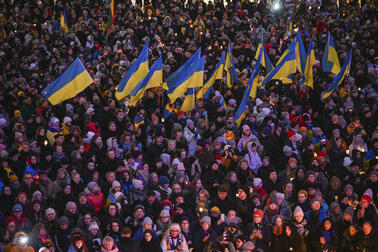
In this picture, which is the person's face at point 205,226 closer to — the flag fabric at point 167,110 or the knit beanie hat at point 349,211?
the knit beanie hat at point 349,211

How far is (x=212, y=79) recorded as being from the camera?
43.9 feet

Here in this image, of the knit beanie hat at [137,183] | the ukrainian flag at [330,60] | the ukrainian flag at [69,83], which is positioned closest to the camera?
Answer: the knit beanie hat at [137,183]

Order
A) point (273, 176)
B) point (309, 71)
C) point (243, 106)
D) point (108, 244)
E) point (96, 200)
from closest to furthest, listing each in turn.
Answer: point (108, 244) → point (96, 200) → point (273, 176) → point (243, 106) → point (309, 71)

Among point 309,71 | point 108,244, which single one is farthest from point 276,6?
point 108,244

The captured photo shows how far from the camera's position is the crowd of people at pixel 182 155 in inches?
352

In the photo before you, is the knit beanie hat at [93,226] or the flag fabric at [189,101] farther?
the flag fabric at [189,101]

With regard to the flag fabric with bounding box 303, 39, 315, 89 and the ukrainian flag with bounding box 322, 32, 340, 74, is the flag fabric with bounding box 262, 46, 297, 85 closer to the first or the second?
the flag fabric with bounding box 303, 39, 315, 89

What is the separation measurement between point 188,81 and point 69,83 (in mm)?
2297

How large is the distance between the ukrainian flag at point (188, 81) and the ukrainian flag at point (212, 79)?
626mm

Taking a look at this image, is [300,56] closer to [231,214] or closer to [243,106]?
[243,106]

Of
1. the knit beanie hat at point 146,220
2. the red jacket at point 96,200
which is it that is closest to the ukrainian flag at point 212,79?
the red jacket at point 96,200

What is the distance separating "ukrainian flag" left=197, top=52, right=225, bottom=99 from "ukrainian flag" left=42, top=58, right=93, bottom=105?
8.37 feet

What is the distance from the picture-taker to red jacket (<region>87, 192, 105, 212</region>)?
9781 mm

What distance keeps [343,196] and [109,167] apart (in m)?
3.89
